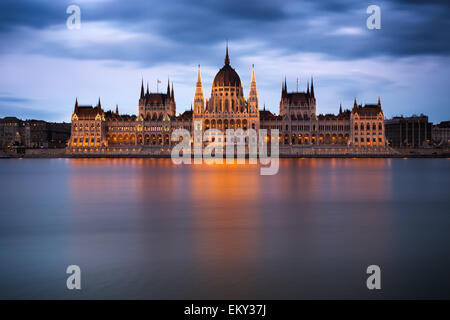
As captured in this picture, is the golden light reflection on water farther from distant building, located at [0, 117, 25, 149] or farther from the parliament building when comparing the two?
distant building, located at [0, 117, 25, 149]

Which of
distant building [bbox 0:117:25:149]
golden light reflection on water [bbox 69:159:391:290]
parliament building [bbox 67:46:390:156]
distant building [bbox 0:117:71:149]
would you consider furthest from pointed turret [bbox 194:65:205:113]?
golden light reflection on water [bbox 69:159:391:290]

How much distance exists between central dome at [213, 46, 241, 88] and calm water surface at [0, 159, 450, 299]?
11069 cm

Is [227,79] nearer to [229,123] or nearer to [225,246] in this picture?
[229,123]

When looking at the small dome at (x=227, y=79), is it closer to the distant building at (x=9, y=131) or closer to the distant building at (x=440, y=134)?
the distant building at (x=9, y=131)

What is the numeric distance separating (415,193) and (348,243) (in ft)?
67.6

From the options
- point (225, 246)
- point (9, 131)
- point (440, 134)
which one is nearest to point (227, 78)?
point (9, 131)

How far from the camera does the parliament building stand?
439 ft

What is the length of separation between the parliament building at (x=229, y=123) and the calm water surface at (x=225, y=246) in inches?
4069

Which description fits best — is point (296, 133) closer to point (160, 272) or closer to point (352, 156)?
point (352, 156)

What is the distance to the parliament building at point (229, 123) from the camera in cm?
13375

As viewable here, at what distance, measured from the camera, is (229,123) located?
13412 cm

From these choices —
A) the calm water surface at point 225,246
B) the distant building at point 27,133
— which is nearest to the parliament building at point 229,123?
the distant building at point 27,133

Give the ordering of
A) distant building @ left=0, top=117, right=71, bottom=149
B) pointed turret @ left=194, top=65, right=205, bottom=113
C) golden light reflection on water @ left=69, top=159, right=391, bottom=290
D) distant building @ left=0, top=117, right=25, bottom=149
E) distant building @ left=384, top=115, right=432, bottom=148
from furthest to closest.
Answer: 1. distant building @ left=384, top=115, right=432, bottom=148
2. distant building @ left=0, top=117, right=71, bottom=149
3. distant building @ left=0, top=117, right=25, bottom=149
4. pointed turret @ left=194, top=65, right=205, bottom=113
5. golden light reflection on water @ left=69, top=159, right=391, bottom=290
